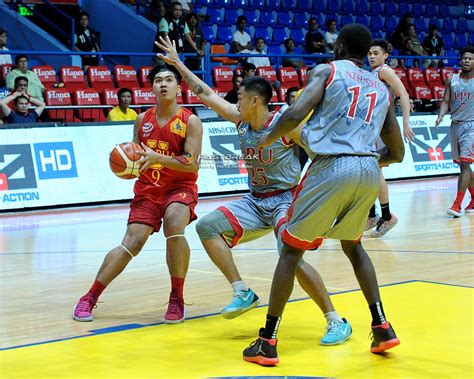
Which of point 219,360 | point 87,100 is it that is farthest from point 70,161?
point 219,360

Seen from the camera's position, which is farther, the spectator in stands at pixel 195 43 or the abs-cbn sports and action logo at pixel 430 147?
the abs-cbn sports and action logo at pixel 430 147

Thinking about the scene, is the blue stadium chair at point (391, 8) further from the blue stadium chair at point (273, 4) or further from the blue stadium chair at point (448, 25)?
the blue stadium chair at point (273, 4)

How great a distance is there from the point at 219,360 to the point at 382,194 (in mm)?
5460

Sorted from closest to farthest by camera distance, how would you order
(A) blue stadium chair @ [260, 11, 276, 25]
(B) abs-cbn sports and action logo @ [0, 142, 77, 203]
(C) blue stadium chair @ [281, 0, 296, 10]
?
(B) abs-cbn sports and action logo @ [0, 142, 77, 203] → (A) blue stadium chair @ [260, 11, 276, 25] → (C) blue stadium chair @ [281, 0, 296, 10]

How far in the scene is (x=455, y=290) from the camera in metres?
7.15

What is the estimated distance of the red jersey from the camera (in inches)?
263

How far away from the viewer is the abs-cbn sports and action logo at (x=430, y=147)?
713 inches

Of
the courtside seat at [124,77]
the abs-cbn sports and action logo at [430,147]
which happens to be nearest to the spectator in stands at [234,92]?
the courtside seat at [124,77]

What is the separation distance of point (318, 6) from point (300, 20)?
1.27m

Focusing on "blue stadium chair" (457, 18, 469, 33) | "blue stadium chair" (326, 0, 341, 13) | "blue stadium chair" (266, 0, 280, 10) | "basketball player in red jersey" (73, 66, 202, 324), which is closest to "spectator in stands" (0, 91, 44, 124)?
"basketball player in red jersey" (73, 66, 202, 324)

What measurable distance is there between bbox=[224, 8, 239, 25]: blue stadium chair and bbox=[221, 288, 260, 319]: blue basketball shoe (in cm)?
1623

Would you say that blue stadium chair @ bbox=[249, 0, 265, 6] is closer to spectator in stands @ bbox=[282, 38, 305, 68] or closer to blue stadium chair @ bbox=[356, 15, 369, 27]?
spectator in stands @ bbox=[282, 38, 305, 68]

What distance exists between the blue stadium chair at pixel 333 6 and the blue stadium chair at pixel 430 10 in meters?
3.55

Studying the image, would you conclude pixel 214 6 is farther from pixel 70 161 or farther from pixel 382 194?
pixel 382 194
